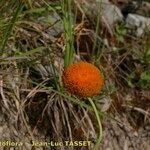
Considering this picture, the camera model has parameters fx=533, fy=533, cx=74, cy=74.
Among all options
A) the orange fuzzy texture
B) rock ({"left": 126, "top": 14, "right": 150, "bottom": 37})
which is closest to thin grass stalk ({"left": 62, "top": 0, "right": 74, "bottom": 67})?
the orange fuzzy texture

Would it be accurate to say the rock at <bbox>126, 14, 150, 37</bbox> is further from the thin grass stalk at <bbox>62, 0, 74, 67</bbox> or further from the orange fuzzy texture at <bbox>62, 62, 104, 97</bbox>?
the orange fuzzy texture at <bbox>62, 62, 104, 97</bbox>

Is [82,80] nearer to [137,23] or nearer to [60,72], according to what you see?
[60,72]

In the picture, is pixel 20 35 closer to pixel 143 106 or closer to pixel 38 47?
pixel 38 47

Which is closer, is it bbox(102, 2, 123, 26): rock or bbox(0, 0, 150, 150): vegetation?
bbox(0, 0, 150, 150): vegetation

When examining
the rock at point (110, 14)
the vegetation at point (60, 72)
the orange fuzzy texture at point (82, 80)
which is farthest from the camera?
the rock at point (110, 14)

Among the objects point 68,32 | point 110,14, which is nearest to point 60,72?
point 68,32

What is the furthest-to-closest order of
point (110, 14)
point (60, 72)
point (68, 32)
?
point (110, 14)
point (60, 72)
point (68, 32)

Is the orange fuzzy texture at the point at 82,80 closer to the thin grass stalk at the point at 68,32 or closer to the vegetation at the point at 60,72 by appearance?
the vegetation at the point at 60,72

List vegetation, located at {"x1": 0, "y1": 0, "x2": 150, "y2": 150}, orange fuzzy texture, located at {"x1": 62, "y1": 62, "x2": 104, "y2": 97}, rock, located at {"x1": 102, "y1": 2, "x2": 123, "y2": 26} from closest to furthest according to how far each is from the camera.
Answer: orange fuzzy texture, located at {"x1": 62, "y1": 62, "x2": 104, "y2": 97}, vegetation, located at {"x1": 0, "y1": 0, "x2": 150, "y2": 150}, rock, located at {"x1": 102, "y1": 2, "x2": 123, "y2": 26}

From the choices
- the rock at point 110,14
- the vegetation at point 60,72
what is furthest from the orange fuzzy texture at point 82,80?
the rock at point 110,14

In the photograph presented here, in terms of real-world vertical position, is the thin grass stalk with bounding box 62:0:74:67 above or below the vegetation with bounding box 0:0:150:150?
above
